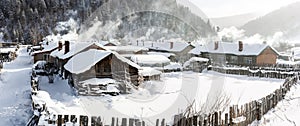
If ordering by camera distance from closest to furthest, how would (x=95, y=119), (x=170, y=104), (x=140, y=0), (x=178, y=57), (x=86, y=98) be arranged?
(x=95, y=119), (x=170, y=104), (x=86, y=98), (x=178, y=57), (x=140, y=0)

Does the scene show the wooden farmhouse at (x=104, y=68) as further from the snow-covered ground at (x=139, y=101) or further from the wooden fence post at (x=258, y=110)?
the wooden fence post at (x=258, y=110)

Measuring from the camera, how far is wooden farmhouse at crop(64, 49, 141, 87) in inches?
1112

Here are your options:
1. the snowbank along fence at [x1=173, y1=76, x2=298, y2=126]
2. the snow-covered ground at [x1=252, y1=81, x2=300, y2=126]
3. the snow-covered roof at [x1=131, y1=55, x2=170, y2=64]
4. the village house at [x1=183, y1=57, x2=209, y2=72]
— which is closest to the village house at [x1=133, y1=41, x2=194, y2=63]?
the village house at [x1=183, y1=57, x2=209, y2=72]

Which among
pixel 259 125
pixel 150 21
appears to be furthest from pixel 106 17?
pixel 259 125

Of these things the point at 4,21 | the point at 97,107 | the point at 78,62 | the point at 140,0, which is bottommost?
the point at 97,107

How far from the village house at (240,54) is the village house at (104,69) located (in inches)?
1016

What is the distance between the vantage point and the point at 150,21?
455 ft

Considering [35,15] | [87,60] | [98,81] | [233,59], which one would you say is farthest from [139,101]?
[35,15]

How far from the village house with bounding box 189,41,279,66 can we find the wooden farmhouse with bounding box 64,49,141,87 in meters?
26.0

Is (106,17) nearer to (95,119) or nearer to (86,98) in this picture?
(86,98)

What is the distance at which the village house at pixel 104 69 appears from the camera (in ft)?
92.6

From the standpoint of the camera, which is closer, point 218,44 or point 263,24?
point 218,44

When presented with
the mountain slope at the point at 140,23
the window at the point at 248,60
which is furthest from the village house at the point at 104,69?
the mountain slope at the point at 140,23

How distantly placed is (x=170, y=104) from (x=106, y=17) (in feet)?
407
